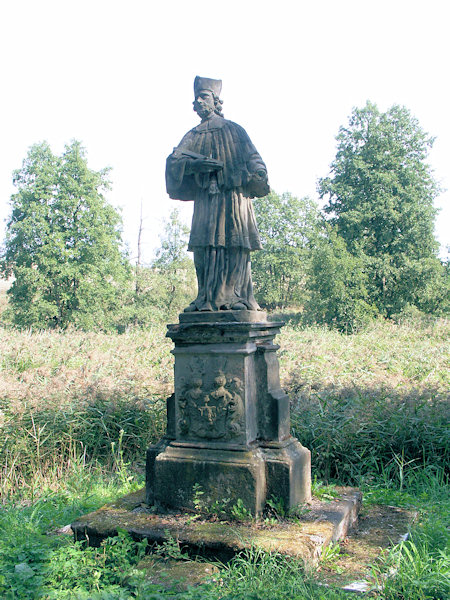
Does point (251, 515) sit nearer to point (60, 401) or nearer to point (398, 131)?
point (60, 401)

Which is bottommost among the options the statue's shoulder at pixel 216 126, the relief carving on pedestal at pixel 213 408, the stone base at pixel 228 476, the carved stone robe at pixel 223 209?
the stone base at pixel 228 476

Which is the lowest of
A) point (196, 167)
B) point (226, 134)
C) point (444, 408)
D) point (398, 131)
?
point (444, 408)

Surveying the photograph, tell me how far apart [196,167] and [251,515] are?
2909 mm

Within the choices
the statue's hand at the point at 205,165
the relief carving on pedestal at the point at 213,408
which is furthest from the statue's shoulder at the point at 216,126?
the relief carving on pedestal at the point at 213,408

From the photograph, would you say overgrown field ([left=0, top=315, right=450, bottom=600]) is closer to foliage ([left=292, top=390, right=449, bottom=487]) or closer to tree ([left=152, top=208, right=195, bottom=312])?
foliage ([left=292, top=390, right=449, bottom=487])

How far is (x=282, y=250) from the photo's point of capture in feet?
141

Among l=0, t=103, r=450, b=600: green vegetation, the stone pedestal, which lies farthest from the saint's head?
l=0, t=103, r=450, b=600: green vegetation

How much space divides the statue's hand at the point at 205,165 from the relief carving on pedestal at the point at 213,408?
70.0 inches

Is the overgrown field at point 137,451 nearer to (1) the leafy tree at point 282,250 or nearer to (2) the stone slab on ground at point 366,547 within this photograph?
(2) the stone slab on ground at point 366,547

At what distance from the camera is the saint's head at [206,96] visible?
4645 millimetres

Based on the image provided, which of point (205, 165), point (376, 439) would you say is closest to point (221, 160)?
point (205, 165)

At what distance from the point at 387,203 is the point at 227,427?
2460cm

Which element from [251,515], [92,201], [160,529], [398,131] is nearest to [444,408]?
[251,515]

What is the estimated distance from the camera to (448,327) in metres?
16.6
